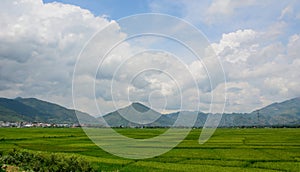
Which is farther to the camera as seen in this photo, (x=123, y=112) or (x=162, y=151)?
(x=162, y=151)

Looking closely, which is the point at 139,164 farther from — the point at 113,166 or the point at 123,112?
the point at 123,112

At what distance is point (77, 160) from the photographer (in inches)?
752

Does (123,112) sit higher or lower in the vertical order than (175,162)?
higher

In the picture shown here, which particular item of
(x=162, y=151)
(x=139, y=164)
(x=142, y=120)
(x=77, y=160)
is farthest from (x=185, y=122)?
(x=162, y=151)

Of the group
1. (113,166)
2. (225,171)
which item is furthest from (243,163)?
(113,166)

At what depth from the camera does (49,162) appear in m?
20.0

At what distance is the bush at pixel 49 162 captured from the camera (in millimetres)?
18500

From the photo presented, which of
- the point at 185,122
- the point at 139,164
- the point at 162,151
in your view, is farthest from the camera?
the point at 162,151

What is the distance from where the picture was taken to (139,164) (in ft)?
76.3

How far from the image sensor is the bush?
60.7 ft

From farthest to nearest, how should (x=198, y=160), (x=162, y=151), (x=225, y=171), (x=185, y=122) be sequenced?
(x=162, y=151), (x=198, y=160), (x=185, y=122), (x=225, y=171)

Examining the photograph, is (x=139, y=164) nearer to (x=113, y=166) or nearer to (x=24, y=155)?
(x=113, y=166)

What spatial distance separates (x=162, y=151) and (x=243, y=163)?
380 inches

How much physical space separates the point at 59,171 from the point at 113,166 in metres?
4.51
